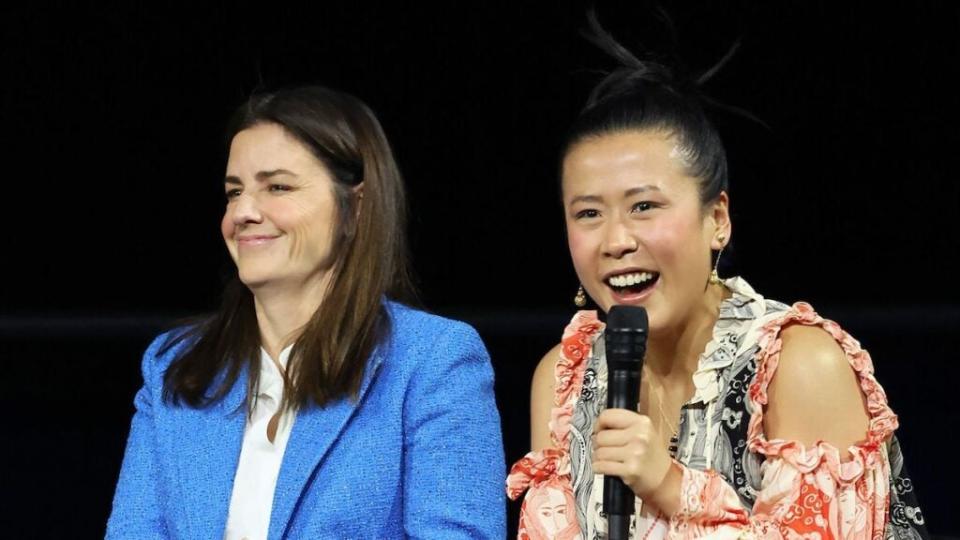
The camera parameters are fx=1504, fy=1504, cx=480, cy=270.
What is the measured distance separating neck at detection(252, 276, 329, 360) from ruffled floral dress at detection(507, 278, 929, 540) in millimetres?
411

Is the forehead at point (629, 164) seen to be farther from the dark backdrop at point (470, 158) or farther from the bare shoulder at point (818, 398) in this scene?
the dark backdrop at point (470, 158)

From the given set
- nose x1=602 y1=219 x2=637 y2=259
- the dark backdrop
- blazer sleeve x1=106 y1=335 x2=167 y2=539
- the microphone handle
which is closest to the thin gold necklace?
nose x1=602 y1=219 x2=637 y2=259

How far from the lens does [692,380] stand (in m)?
1.82

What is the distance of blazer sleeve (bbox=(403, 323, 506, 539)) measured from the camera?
2.02 metres

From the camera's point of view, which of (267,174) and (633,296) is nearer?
(633,296)

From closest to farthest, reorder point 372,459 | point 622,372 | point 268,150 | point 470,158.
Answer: point 622,372 → point 372,459 → point 268,150 → point 470,158

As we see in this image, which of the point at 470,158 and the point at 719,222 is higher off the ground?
the point at 470,158

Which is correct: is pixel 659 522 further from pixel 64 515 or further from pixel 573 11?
pixel 573 11

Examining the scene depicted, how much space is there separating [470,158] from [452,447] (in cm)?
313

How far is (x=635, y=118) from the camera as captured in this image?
1826mm

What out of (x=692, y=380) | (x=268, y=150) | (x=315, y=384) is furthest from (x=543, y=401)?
(x=268, y=150)

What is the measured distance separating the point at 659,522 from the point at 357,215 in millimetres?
691

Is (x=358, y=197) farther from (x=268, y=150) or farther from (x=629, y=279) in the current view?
(x=629, y=279)

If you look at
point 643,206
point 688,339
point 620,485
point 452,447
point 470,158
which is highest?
point 470,158
